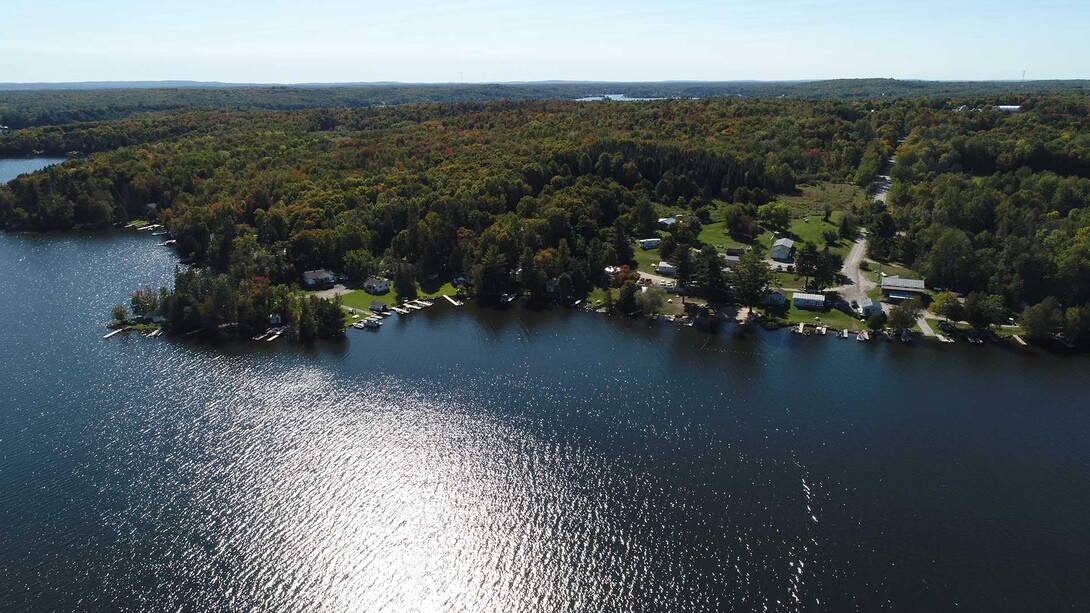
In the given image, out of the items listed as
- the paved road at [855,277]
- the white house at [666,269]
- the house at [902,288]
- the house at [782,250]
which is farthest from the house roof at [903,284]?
the white house at [666,269]

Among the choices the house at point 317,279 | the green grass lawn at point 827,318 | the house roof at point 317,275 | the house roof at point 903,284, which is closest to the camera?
the green grass lawn at point 827,318

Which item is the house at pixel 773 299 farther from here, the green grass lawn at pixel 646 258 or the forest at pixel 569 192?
the green grass lawn at pixel 646 258

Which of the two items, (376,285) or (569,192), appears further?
(569,192)

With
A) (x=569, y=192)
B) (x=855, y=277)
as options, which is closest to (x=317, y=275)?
(x=569, y=192)

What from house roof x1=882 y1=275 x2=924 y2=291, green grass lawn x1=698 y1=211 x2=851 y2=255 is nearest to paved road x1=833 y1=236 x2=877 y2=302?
green grass lawn x1=698 y1=211 x2=851 y2=255

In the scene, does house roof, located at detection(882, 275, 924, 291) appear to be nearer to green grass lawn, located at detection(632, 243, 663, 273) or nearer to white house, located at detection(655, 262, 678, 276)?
white house, located at detection(655, 262, 678, 276)

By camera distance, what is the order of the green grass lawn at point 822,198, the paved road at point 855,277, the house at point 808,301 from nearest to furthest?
the house at point 808,301, the paved road at point 855,277, the green grass lawn at point 822,198

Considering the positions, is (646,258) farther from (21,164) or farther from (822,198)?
(21,164)
